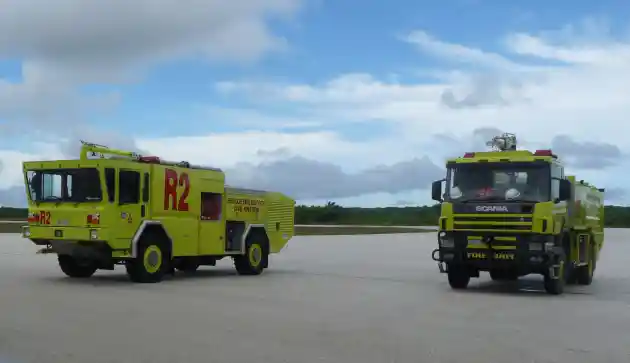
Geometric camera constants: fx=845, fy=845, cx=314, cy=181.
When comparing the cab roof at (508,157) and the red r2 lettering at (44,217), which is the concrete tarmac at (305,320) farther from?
the cab roof at (508,157)

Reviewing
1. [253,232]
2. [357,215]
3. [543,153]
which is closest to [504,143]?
[543,153]

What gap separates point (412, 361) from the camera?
8.59 metres

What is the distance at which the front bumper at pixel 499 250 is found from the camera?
52.2 feet

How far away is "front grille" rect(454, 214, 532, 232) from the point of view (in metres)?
15.9

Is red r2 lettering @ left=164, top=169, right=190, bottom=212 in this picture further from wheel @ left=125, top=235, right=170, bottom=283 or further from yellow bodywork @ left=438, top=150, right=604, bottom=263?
yellow bodywork @ left=438, top=150, right=604, bottom=263

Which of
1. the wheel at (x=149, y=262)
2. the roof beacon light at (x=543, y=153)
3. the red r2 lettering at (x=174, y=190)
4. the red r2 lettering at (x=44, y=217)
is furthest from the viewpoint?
the red r2 lettering at (x=174, y=190)

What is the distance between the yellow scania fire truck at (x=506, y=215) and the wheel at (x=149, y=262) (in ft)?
19.7

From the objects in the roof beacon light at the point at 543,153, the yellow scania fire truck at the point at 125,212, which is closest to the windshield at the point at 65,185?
the yellow scania fire truck at the point at 125,212

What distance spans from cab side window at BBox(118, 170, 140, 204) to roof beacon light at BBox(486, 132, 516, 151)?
775 centimetres

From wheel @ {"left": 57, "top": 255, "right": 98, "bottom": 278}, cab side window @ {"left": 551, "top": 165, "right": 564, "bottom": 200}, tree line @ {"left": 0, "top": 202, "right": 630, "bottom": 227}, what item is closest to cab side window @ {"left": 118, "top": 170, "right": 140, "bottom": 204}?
wheel @ {"left": 57, "top": 255, "right": 98, "bottom": 278}

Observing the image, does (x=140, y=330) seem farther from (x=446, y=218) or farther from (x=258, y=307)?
(x=446, y=218)

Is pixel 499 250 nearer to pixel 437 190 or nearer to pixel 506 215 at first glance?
pixel 506 215

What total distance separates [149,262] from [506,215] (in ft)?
24.4

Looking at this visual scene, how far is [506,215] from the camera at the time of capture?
1603 cm
